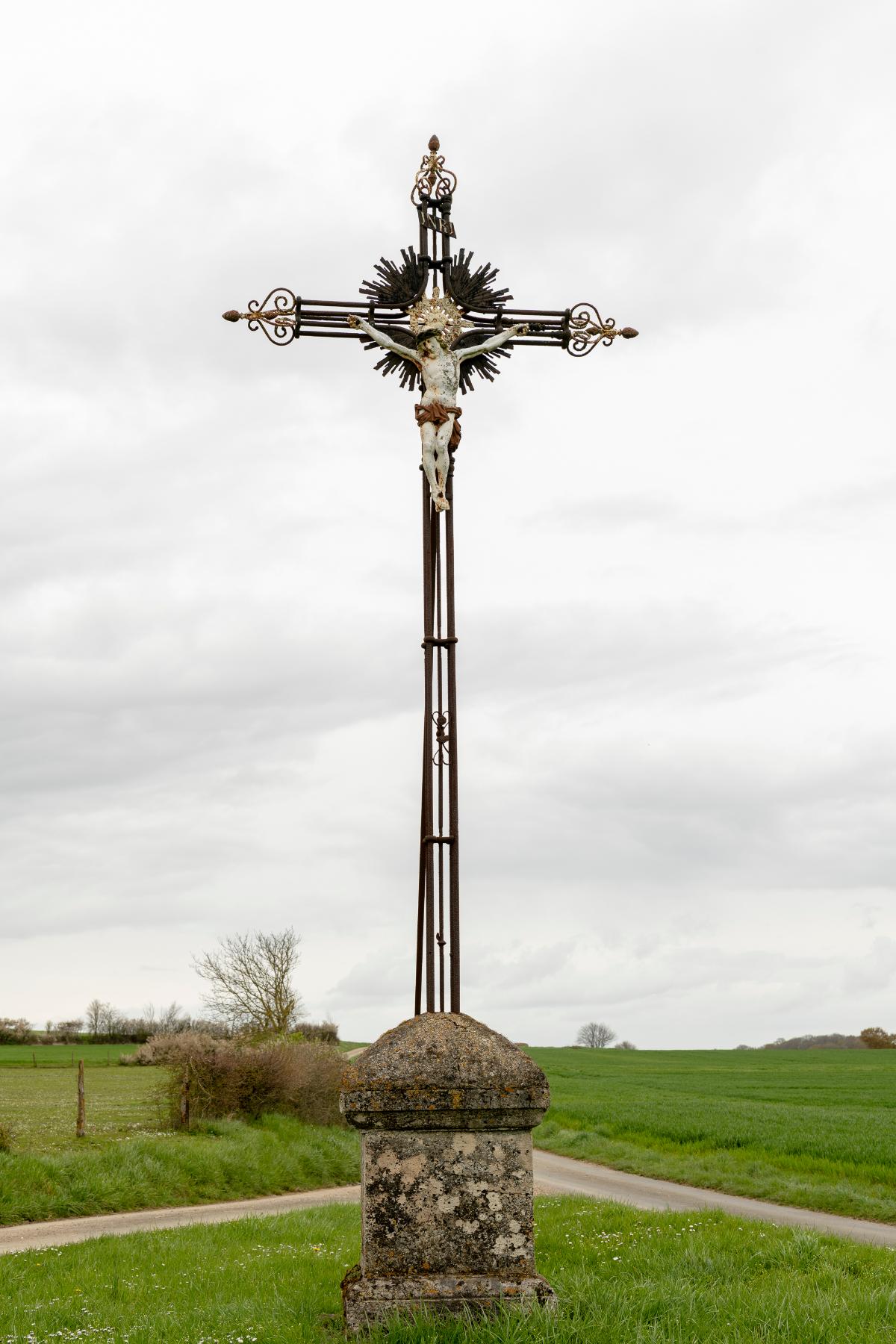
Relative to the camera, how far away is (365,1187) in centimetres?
595

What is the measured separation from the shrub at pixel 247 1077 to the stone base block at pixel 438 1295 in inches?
645

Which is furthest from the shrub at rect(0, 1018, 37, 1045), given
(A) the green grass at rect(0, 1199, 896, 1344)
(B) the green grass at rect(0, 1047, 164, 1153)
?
(A) the green grass at rect(0, 1199, 896, 1344)

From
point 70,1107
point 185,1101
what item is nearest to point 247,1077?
point 185,1101

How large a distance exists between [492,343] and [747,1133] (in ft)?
61.4

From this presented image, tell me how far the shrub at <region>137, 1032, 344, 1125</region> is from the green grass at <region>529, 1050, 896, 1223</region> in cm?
522

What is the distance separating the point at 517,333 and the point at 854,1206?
40.7ft

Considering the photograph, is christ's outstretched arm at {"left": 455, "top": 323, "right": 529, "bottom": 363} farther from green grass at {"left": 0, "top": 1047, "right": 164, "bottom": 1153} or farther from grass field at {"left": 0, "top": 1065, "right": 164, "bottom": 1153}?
green grass at {"left": 0, "top": 1047, "right": 164, "bottom": 1153}

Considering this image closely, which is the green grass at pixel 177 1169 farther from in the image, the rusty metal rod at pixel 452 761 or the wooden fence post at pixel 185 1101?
the rusty metal rod at pixel 452 761

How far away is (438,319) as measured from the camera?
8.41m

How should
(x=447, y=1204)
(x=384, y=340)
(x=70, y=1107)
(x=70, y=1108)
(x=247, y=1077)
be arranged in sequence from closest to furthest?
(x=447, y=1204) < (x=384, y=340) < (x=247, y=1077) < (x=70, y=1108) < (x=70, y=1107)

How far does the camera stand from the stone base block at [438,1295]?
5.61m

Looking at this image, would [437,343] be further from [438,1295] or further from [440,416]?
[438,1295]

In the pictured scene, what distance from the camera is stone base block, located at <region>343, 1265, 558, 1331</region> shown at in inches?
221

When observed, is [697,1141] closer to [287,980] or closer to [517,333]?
[287,980]
